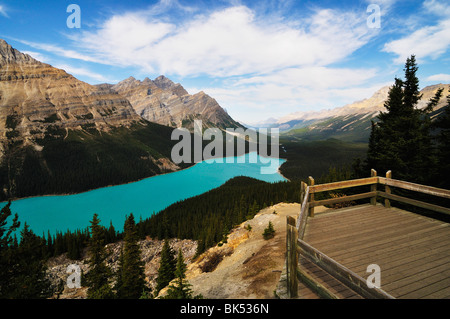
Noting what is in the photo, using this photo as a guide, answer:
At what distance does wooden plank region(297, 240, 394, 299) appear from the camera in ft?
12.6

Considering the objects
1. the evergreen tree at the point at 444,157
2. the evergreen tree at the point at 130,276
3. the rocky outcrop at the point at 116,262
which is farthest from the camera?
the rocky outcrop at the point at 116,262

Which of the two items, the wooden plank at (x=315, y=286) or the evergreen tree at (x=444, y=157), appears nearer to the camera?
the wooden plank at (x=315, y=286)

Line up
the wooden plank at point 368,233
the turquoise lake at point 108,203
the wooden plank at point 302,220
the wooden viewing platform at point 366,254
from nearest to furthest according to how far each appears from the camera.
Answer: the wooden viewing platform at point 366,254 < the wooden plank at point 302,220 < the wooden plank at point 368,233 < the turquoise lake at point 108,203

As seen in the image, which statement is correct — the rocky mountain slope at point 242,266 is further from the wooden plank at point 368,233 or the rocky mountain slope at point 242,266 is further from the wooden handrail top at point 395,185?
the wooden handrail top at point 395,185

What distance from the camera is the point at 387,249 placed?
7059 mm

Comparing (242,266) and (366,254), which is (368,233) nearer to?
(366,254)

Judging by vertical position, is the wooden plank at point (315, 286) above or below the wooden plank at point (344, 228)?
below

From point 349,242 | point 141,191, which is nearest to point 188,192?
point 141,191

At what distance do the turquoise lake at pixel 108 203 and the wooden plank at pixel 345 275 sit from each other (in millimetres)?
96309

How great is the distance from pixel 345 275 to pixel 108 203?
137455 millimetres

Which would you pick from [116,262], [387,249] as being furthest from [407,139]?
[116,262]

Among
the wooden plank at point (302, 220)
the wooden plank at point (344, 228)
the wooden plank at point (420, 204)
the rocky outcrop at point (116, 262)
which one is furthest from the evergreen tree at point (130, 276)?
the wooden plank at point (420, 204)

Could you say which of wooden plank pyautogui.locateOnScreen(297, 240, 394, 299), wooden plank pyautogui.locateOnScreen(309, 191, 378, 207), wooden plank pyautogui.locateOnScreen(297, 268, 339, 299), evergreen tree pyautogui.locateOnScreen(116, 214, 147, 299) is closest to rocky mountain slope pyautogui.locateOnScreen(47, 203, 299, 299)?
wooden plank pyautogui.locateOnScreen(297, 268, 339, 299)

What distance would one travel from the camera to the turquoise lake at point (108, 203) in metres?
95.2
